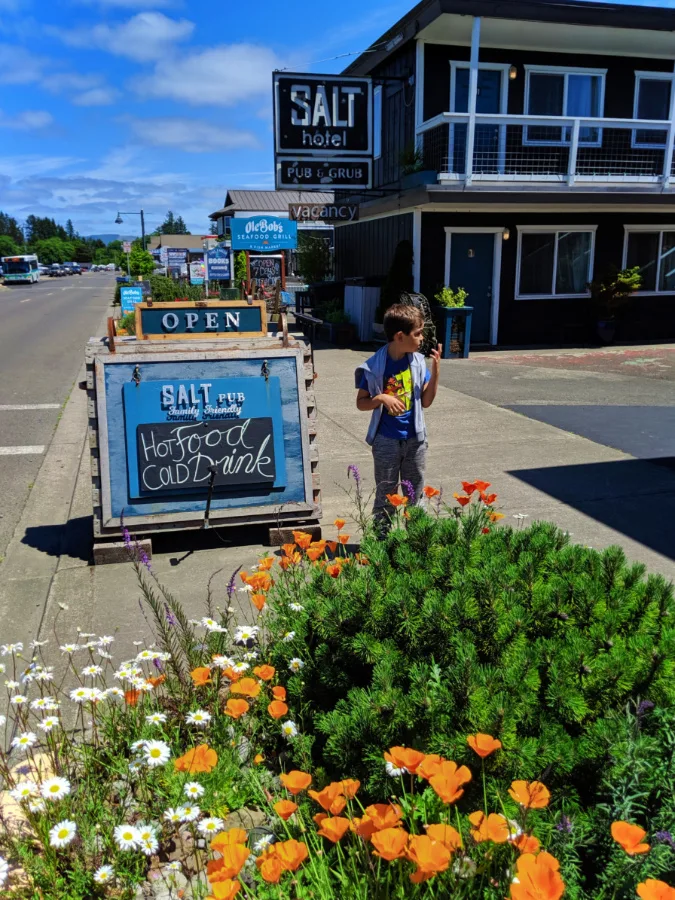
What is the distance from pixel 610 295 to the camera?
1652 cm

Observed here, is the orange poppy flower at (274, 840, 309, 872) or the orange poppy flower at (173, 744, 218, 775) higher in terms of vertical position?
the orange poppy flower at (274, 840, 309, 872)

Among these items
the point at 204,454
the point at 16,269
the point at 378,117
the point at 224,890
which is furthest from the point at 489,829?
→ the point at 16,269

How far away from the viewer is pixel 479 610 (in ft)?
8.35

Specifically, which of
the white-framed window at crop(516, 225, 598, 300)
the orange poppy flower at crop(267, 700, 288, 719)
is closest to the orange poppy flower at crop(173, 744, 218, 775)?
the orange poppy flower at crop(267, 700, 288, 719)

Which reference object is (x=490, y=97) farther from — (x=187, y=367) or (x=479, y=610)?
(x=479, y=610)

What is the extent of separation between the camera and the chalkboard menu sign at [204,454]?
5004 mm

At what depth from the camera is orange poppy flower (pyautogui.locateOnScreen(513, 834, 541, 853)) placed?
1684 mm

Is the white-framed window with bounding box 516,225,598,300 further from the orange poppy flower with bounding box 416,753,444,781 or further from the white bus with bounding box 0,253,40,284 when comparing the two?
the white bus with bounding box 0,253,40,284

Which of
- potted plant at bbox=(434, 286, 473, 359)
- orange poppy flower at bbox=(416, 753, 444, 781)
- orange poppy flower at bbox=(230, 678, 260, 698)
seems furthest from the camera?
potted plant at bbox=(434, 286, 473, 359)

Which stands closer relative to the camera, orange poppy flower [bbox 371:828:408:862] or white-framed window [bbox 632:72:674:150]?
orange poppy flower [bbox 371:828:408:862]

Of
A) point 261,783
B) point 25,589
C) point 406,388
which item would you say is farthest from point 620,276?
point 261,783

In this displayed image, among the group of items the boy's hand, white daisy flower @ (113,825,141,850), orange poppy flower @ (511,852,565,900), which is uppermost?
the boy's hand

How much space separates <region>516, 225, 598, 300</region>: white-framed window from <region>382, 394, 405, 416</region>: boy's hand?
43.2ft

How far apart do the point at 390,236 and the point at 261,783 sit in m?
16.3
